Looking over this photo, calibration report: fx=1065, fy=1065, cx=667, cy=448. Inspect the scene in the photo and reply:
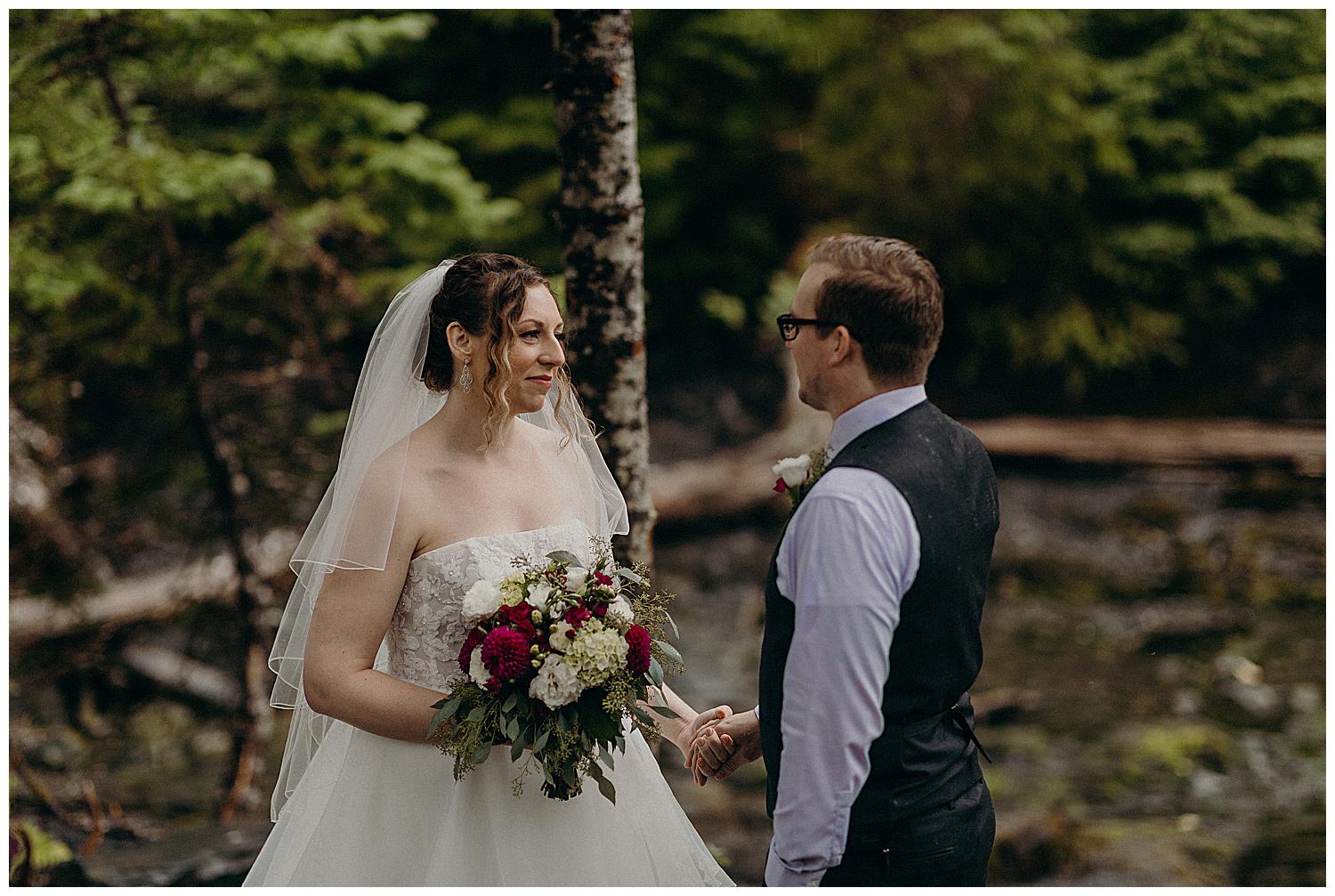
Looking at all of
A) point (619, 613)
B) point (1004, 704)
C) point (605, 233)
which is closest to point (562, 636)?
point (619, 613)

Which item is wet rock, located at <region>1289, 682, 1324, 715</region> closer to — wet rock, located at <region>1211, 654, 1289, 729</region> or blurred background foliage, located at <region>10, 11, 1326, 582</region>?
wet rock, located at <region>1211, 654, 1289, 729</region>

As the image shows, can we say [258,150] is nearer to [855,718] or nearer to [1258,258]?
[855,718]

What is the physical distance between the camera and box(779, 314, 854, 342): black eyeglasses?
2.30 m

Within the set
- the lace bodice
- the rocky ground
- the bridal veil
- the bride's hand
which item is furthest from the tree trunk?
the rocky ground

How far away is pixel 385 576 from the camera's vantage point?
264 cm

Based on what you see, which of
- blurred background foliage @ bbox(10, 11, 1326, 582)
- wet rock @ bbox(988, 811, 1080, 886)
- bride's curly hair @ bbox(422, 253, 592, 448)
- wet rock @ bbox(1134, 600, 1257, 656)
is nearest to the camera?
bride's curly hair @ bbox(422, 253, 592, 448)

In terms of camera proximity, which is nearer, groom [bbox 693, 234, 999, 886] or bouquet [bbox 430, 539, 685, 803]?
groom [bbox 693, 234, 999, 886]

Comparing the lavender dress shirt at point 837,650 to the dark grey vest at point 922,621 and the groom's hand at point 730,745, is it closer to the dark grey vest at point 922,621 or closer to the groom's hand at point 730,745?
the dark grey vest at point 922,621

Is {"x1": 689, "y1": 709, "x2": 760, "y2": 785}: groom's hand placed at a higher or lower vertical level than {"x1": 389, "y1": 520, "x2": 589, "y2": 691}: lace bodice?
lower

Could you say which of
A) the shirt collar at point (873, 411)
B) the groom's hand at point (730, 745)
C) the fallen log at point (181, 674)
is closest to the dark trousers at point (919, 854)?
the groom's hand at point (730, 745)

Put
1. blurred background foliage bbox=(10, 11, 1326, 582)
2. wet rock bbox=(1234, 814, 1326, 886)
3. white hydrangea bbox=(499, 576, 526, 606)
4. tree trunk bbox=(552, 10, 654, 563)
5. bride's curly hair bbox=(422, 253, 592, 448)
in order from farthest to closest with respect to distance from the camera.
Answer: blurred background foliage bbox=(10, 11, 1326, 582), wet rock bbox=(1234, 814, 1326, 886), tree trunk bbox=(552, 10, 654, 563), bride's curly hair bbox=(422, 253, 592, 448), white hydrangea bbox=(499, 576, 526, 606)

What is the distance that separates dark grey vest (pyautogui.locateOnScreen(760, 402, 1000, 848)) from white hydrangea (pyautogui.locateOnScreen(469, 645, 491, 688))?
649mm

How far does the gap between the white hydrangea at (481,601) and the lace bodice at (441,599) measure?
124mm

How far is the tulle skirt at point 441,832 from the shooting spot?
2.72 m
